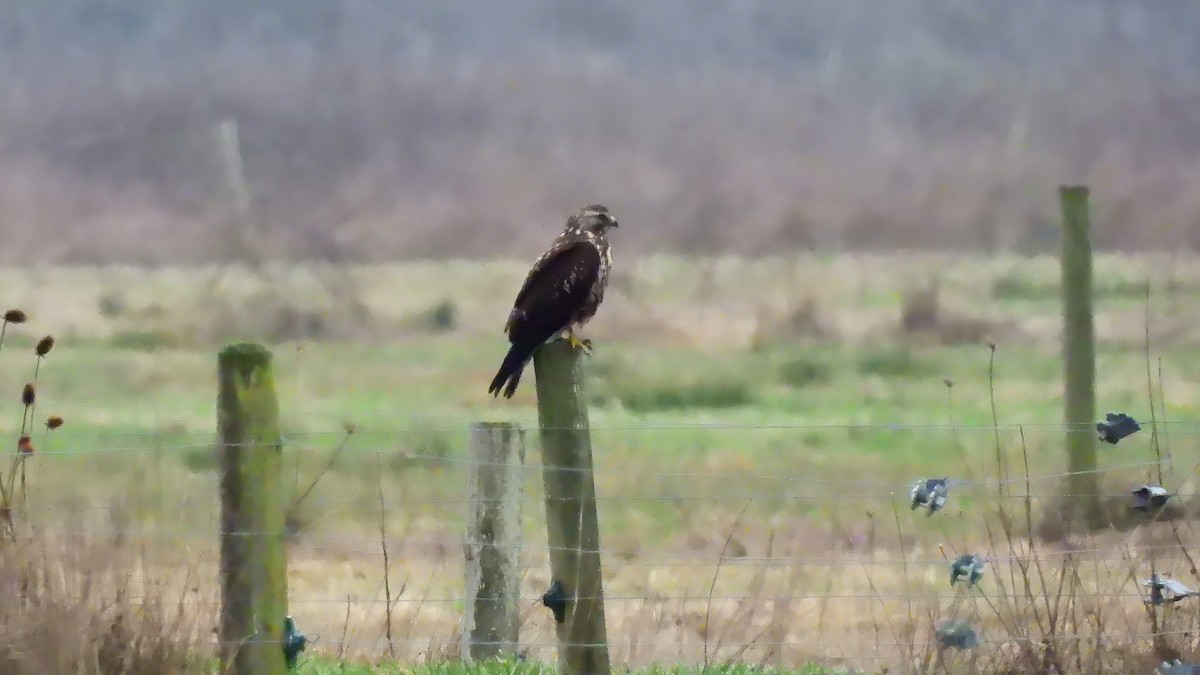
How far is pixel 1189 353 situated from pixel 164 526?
6395 millimetres

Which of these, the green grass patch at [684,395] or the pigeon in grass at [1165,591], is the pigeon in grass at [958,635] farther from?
the green grass patch at [684,395]

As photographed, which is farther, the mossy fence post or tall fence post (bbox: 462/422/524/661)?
tall fence post (bbox: 462/422/524/661)

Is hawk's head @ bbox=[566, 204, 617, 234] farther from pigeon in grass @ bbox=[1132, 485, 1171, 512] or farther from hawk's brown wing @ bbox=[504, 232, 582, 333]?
pigeon in grass @ bbox=[1132, 485, 1171, 512]

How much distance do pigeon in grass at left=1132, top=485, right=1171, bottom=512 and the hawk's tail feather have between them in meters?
2.37

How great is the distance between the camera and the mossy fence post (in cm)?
423

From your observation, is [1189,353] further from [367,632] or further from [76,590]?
[76,590]

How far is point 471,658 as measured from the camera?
552 centimetres

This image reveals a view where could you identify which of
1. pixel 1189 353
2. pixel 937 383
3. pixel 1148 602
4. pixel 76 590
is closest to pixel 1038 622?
pixel 1148 602

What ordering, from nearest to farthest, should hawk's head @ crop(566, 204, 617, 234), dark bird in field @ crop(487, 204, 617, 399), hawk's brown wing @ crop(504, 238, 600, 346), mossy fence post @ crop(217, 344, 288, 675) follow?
1. mossy fence post @ crop(217, 344, 288, 675)
2. dark bird in field @ crop(487, 204, 617, 399)
3. hawk's brown wing @ crop(504, 238, 600, 346)
4. hawk's head @ crop(566, 204, 617, 234)

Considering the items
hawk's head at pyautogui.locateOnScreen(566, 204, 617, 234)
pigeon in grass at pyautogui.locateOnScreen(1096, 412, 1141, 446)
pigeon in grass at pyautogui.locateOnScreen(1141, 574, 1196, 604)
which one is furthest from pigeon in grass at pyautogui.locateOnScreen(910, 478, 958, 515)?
hawk's head at pyautogui.locateOnScreen(566, 204, 617, 234)

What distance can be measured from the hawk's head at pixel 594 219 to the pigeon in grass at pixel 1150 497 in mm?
2952

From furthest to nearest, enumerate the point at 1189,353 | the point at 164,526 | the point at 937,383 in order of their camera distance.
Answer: the point at 937,383, the point at 1189,353, the point at 164,526

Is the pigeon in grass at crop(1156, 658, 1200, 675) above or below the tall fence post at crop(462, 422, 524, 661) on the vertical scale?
below

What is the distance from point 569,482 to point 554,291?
2088 millimetres
